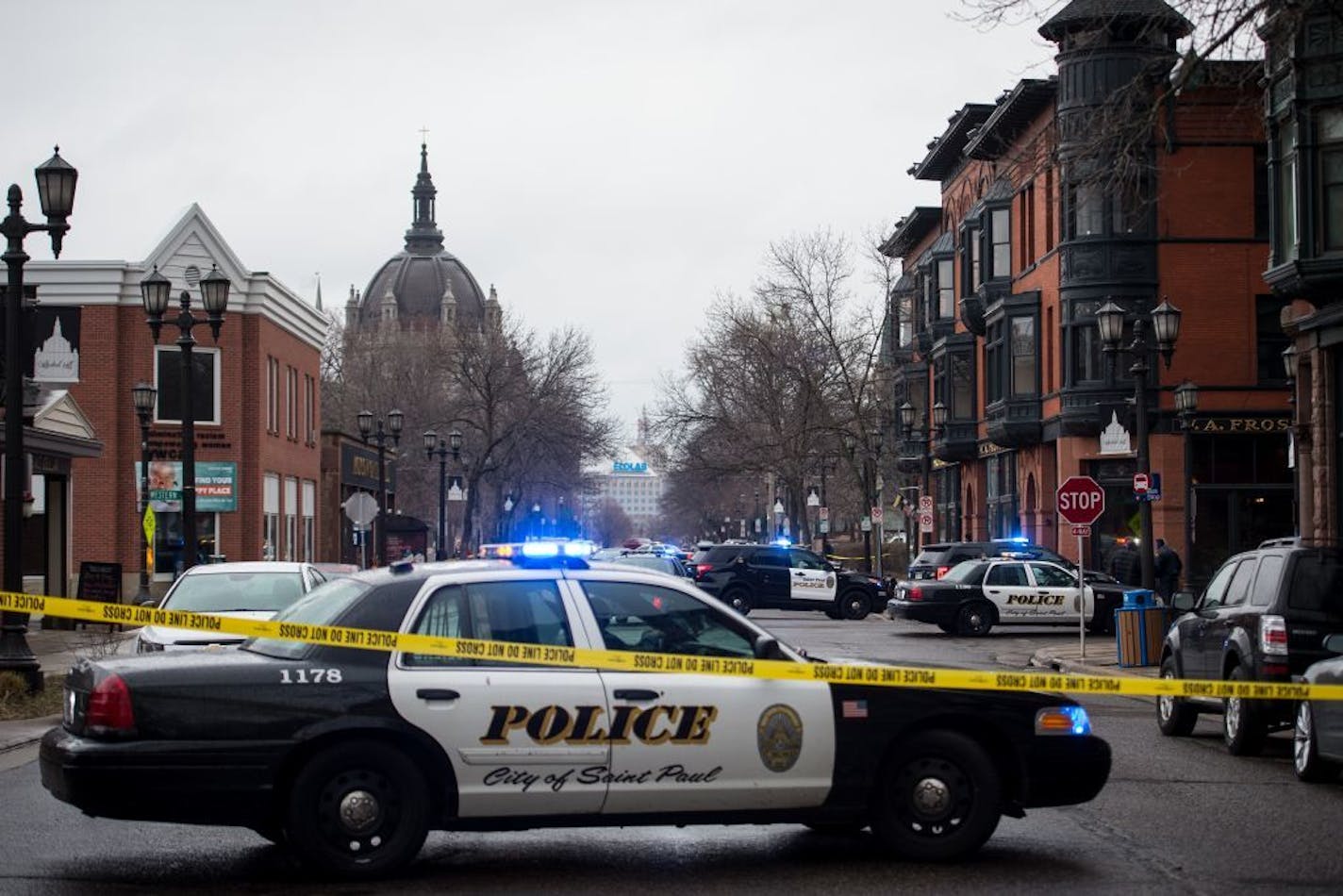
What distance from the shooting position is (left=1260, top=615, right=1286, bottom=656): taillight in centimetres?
1409

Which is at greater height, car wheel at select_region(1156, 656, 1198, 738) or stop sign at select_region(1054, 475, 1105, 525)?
stop sign at select_region(1054, 475, 1105, 525)

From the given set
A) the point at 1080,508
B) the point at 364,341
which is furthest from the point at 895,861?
the point at 364,341

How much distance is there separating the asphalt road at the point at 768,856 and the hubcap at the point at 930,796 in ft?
0.98

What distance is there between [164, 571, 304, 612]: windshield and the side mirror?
1009cm

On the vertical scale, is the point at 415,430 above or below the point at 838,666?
above

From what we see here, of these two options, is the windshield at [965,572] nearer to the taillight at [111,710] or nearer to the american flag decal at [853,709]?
the american flag decal at [853,709]

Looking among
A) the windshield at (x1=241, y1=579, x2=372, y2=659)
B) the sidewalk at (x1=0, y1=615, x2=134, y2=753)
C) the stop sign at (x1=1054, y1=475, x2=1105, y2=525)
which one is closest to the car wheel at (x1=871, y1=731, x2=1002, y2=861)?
the windshield at (x1=241, y1=579, x2=372, y2=659)

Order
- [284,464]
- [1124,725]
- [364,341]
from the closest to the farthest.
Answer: [1124,725], [284,464], [364,341]

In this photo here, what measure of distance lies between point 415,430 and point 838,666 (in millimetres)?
75967

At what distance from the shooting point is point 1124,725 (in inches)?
702

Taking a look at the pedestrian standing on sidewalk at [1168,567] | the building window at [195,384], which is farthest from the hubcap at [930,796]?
the building window at [195,384]

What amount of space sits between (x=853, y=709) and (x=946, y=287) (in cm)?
5299

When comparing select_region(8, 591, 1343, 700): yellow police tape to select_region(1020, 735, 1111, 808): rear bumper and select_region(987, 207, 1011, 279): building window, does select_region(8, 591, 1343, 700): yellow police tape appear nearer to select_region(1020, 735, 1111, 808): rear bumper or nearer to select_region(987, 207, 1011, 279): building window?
select_region(1020, 735, 1111, 808): rear bumper

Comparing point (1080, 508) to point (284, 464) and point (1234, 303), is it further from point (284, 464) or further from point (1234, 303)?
point (284, 464)
